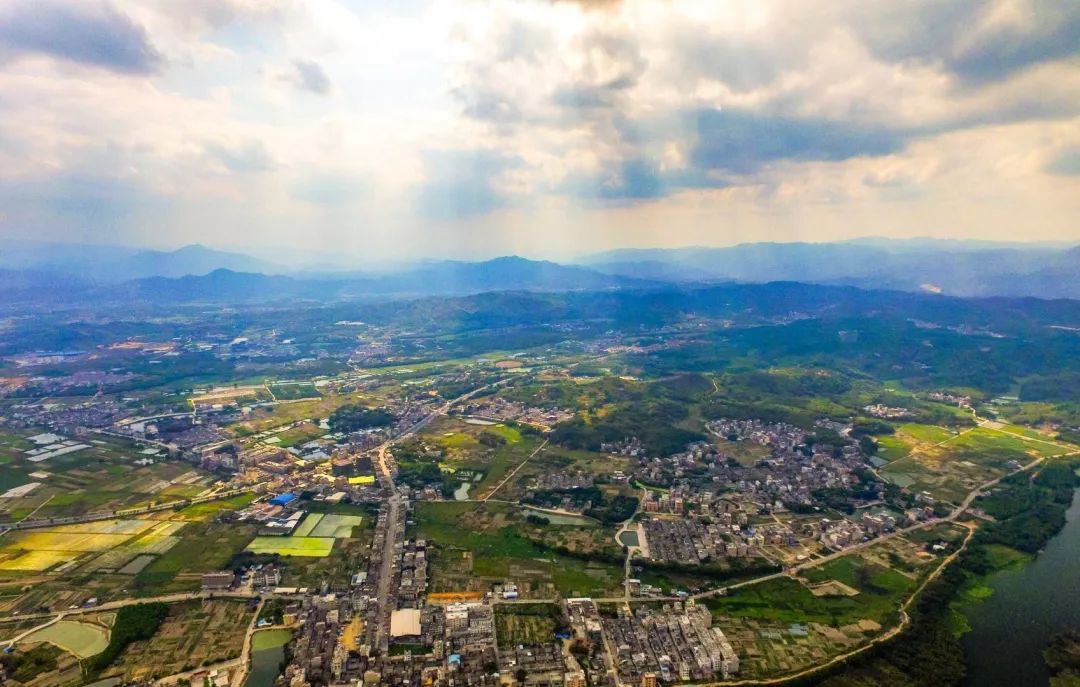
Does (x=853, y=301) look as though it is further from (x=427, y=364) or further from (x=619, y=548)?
(x=619, y=548)

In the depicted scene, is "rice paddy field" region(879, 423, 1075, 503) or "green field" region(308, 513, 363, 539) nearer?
"green field" region(308, 513, 363, 539)

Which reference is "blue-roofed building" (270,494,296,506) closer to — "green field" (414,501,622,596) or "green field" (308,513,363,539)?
"green field" (308,513,363,539)

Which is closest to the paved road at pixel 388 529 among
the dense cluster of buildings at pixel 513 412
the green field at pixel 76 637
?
the dense cluster of buildings at pixel 513 412

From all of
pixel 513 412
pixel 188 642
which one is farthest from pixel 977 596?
pixel 513 412

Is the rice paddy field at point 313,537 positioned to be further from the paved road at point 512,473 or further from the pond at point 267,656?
the paved road at point 512,473

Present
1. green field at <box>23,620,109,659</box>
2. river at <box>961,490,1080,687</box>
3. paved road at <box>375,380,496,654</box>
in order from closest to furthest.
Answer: river at <box>961,490,1080,687</box> → green field at <box>23,620,109,659</box> → paved road at <box>375,380,496,654</box>

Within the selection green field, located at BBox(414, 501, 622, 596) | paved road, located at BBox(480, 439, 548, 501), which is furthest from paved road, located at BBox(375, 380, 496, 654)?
paved road, located at BBox(480, 439, 548, 501)

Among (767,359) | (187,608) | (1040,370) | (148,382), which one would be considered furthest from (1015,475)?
(148,382)
